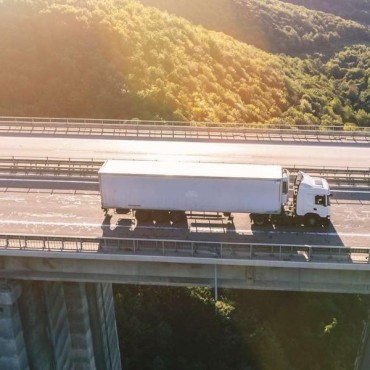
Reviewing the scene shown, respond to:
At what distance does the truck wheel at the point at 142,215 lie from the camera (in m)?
29.2

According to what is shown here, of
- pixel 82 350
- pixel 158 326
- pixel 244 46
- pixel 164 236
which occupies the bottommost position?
pixel 158 326

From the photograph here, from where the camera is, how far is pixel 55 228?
28938 mm

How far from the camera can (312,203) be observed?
2844 centimetres

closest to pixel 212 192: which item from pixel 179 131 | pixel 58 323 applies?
pixel 58 323

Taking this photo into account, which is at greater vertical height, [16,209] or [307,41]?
[307,41]

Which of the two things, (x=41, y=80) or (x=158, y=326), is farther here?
(x=41, y=80)

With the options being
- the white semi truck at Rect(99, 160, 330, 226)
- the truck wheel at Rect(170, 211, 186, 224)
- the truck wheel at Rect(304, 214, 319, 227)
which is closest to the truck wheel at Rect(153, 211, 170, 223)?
the white semi truck at Rect(99, 160, 330, 226)

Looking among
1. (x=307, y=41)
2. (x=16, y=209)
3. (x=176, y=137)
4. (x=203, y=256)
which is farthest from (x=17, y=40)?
(x=307, y=41)

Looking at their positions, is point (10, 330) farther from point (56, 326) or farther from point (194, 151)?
point (194, 151)

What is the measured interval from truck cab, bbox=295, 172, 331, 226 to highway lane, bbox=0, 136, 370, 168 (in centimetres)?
1200

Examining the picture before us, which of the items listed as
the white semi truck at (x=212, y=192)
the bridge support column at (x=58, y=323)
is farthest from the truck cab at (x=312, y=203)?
the bridge support column at (x=58, y=323)

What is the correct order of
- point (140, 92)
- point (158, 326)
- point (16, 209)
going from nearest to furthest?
point (16, 209), point (158, 326), point (140, 92)

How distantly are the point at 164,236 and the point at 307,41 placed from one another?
107m

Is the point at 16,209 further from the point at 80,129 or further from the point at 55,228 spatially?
the point at 80,129
